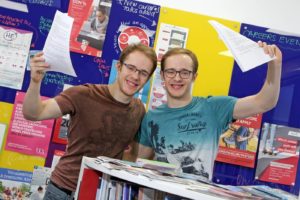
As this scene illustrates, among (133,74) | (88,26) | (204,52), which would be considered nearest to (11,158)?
(88,26)

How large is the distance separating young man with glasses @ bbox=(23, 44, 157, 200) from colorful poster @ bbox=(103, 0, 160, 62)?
28.4 inches

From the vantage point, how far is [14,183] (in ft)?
8.27

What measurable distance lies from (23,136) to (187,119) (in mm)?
1318

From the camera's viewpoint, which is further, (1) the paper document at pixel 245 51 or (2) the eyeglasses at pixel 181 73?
(2) the eyeglasses at pixel 181 73

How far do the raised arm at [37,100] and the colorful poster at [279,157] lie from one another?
1.61 meters

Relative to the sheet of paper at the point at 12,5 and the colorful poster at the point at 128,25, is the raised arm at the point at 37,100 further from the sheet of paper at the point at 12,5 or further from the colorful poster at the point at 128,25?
the sheet of paper at the point at 12,5

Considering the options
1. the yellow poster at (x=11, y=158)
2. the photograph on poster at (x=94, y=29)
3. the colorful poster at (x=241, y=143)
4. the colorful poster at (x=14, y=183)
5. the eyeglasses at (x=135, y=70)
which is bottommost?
the colorful poster at (x=14, y=183)

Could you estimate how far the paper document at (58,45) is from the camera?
1607 millimetres

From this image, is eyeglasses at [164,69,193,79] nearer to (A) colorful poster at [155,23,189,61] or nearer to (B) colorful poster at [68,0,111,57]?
(A) colorful poster at [155,23,189,61]

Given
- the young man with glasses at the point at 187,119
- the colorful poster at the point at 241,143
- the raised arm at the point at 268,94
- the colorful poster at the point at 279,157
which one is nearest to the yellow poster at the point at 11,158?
the young man with glasses at the point at 187,119

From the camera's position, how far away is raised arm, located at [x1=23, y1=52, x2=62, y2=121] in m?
1.62

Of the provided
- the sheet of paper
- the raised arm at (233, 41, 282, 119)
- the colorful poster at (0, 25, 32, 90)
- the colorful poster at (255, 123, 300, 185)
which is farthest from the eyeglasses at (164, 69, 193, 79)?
the sheet of paper

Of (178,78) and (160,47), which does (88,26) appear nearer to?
(160,47)

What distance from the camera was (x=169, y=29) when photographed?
2.65 meters
